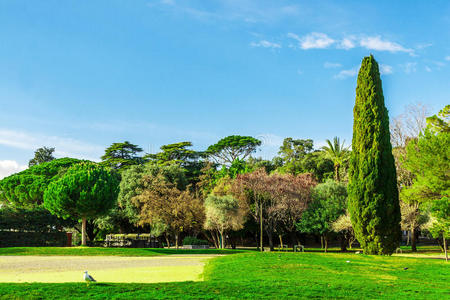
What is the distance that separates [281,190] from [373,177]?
15996 millimetres

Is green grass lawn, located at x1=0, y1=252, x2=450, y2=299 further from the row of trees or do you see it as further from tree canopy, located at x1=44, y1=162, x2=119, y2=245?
tree canopy, located at x1=44, y1=162, x2=119, y2=245

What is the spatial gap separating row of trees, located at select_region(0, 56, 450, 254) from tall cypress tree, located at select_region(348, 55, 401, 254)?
0.06 metres

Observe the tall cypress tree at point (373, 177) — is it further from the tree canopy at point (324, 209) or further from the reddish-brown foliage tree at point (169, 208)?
the reddish-brown foliage tree at point (169, 208)

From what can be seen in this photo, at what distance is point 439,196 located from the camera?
2453 centimetres

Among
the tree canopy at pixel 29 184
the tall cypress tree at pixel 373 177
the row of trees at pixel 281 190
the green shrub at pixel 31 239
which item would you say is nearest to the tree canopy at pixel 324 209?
the row of trees at pixel 281 190

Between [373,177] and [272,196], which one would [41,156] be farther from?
[373,177]

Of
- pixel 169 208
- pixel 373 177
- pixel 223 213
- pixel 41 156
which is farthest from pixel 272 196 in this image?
pixel 41 156

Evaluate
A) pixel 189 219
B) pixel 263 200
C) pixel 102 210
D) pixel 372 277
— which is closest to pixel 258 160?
pixel 263 200

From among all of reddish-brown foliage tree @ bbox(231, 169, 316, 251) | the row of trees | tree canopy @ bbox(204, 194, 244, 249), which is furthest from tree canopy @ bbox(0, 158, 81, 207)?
reddish-brown foliage tree @ bbox(231, 169, 316, 251)

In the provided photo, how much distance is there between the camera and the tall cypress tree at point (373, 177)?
22.6m

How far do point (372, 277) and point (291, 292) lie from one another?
16.5 feet

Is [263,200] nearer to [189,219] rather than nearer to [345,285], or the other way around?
[189,219]

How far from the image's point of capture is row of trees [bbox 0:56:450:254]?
75.2 feet

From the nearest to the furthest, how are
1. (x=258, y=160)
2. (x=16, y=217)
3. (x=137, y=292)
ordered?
(x=137, y=292), (x=16, y=217), (x=258, y=160)
